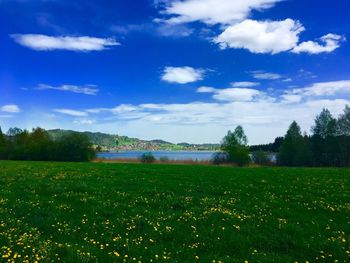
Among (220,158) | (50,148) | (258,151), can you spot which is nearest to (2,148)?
(50,148)

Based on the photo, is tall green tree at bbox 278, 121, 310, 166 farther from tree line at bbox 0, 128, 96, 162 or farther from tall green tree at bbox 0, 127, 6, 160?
tall green tree at bbox 0, 127, 6, 160

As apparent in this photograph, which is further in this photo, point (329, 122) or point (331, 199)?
point (329, 122)

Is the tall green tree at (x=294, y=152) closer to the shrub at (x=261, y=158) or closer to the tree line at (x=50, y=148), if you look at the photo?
the shrub at (x=261, y=158)

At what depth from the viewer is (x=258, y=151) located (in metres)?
101

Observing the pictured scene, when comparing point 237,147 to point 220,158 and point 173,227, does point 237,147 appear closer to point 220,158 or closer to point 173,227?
point 220,158

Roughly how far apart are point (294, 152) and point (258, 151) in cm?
980

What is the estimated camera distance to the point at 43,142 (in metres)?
105

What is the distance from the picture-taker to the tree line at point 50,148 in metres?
99.6

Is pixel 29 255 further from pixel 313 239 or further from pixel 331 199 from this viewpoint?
→ pixel 331 199

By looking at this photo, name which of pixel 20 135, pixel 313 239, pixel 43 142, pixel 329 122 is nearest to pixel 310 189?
pixel 313 239

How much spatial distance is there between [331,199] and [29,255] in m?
15.3

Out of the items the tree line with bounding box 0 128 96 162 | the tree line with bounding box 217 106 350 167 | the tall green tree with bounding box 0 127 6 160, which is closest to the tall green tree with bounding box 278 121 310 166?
the tree line with bounding box 217 106 350 167

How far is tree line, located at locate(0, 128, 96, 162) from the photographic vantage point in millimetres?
99562

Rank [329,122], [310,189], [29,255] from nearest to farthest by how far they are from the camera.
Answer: [29,255] < [310,189] < [329,122]
